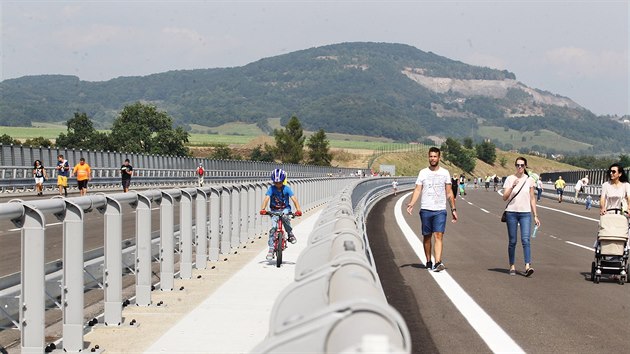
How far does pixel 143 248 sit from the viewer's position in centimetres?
1100

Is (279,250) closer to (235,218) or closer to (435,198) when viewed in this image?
(435,198)

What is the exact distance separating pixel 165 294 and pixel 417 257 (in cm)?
790

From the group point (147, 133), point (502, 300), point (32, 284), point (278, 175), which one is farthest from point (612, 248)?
point (147, 133)

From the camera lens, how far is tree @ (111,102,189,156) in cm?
16075

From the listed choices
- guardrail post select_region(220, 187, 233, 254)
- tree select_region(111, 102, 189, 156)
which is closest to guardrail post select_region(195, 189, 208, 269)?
guardrail post select_region(220, 187, 233, 254)

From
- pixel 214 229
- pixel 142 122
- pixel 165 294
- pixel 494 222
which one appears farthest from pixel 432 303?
pixel 142 122

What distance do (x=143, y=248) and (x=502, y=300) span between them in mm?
4914

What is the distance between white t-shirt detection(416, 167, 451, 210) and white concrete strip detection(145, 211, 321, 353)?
260cm

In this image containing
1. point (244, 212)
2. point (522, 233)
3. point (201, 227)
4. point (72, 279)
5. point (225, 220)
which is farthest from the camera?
point (244, 212)

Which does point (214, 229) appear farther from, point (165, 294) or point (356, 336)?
point (356, 336)

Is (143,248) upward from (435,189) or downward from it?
downward

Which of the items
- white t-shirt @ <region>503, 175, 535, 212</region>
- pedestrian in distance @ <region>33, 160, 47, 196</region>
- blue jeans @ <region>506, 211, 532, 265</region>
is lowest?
pedestrian in distance @ <region>33, 160, 47, 196</region>

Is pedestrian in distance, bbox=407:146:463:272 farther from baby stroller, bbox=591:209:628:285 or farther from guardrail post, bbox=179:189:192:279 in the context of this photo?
guardrail post, bbox=179:189:192:279

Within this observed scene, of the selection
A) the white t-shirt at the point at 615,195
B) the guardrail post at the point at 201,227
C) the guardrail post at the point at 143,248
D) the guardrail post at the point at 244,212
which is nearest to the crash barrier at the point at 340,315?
the guardrail post at the point at 143,248
